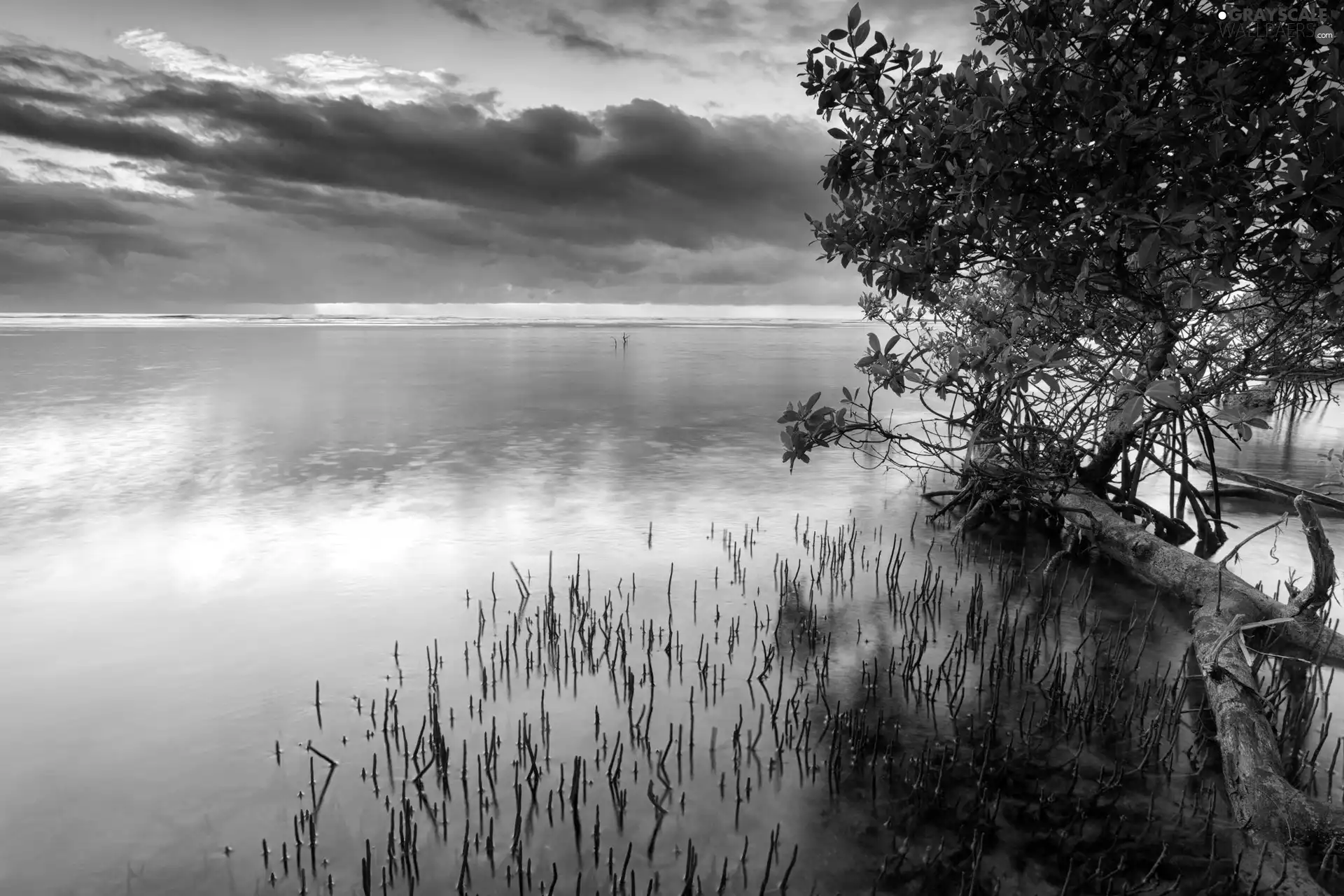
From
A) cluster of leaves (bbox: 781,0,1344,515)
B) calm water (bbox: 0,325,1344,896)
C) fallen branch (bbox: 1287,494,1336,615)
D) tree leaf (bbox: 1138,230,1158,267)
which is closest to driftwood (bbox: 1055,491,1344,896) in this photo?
fallen branch (bbox: 1287,494,1336,615)

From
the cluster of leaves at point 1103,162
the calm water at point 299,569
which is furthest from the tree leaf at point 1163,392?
the calm water at point 299,569

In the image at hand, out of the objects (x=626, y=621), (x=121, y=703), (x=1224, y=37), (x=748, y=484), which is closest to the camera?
(x=1224, y=37)

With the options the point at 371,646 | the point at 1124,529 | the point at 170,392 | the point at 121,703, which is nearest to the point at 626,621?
the point at 371,646

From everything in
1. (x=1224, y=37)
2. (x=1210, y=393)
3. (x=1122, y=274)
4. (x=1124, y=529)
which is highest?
(x=1224, y=37)

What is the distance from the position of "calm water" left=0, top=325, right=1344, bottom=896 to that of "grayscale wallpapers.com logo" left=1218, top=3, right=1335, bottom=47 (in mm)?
4780

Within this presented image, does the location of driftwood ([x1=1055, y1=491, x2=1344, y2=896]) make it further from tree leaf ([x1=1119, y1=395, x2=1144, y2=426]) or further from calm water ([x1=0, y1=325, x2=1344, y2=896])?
tree leaf ([x1=1119, y1=395, x2=1144, y2=426])

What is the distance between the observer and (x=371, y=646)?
7.20 m

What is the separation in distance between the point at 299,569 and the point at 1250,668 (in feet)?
30.3

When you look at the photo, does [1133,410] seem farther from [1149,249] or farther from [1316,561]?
[1316,561]

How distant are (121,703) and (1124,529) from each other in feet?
33.4

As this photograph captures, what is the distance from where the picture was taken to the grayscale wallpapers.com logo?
12.2 feet

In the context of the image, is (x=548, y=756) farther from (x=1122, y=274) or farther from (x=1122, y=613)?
(x=1122, y=613)

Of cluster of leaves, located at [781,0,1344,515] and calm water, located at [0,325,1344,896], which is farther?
calm water, located at [0,325,1344,896]

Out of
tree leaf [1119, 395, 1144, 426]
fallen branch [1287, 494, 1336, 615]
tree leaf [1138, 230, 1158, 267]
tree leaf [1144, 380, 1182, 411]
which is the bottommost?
fallen branch [1287, 494, 1336, 615]
